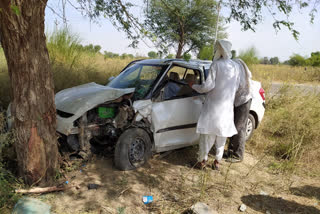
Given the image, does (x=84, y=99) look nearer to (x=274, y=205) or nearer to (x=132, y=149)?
(x=132, y=149)

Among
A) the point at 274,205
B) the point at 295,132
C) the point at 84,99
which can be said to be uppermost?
the point at 84,99

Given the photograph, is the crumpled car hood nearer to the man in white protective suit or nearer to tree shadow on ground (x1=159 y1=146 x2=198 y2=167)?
the man in white protective suit

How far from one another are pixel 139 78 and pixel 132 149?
4.62 ft

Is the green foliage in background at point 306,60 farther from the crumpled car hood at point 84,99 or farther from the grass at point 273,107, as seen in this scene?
the crumpled car hood at point 84,99

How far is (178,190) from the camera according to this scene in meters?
3.64

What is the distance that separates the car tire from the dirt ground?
0.13 metres

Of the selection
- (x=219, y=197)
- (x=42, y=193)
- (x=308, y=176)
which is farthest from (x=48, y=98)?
(x=308, y=176)

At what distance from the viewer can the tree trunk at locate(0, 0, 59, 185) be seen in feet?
9.61

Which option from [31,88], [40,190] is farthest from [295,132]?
[31,88]

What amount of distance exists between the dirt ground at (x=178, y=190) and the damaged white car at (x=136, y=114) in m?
0.31

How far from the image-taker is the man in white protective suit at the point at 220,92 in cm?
391

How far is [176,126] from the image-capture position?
430 centimetres

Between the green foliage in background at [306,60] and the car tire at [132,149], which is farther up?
the green foliage in background at [306,60]

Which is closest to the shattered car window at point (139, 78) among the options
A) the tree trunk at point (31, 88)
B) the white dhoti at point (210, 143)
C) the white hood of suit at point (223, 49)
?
the white hood of suit at point (223, 49)
